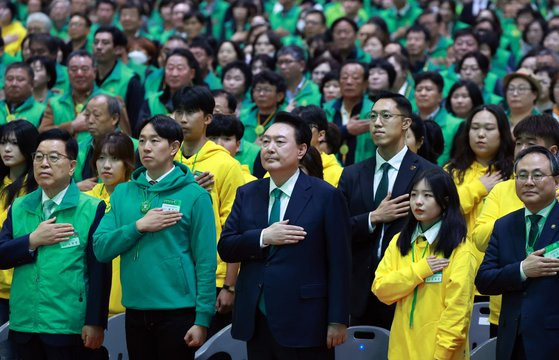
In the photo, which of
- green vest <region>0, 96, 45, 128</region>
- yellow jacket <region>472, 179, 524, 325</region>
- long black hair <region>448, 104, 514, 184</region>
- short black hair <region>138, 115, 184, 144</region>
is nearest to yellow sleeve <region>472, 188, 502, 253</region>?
yellow jacket <region>472, 179, 524, 325</region>

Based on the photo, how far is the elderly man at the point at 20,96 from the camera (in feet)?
33.2

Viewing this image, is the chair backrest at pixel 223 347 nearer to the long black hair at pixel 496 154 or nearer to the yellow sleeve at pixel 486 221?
the yellow sleeve at pixel 486 221

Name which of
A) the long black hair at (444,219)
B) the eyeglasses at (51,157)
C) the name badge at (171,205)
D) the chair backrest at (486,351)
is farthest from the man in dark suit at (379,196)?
the eyeglasses at (51,157)

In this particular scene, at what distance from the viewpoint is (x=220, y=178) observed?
7027 mm

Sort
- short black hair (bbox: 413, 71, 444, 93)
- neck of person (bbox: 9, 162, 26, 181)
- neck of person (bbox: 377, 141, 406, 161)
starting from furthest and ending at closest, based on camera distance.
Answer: short black hair (bbox: 413, 71, 444, 93) → neck of person (bbox: 9, 162, 26, 181) → neck of person (bbox: 377, 141, 406, 161)

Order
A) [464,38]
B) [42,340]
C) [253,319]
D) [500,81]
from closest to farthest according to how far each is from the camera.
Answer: [253,319], [42,340], [500,81], [464,38]

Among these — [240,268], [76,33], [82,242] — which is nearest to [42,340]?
[82,242]

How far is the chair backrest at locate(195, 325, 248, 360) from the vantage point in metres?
6.54

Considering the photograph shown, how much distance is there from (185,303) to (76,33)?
7.73 metres

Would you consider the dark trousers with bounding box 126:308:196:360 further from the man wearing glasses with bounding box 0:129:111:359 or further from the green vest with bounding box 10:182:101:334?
the green vest with bounding box 10:182:101:334

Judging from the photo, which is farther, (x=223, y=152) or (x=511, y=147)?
(x=511, y=147)

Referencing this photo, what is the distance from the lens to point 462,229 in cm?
614

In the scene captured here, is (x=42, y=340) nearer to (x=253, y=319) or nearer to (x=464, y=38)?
(x=253, y=319)

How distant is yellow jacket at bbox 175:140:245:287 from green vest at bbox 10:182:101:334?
2.70ft
